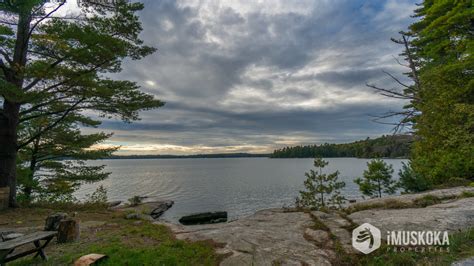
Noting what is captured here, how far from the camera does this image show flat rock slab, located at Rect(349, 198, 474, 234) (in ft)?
15.2

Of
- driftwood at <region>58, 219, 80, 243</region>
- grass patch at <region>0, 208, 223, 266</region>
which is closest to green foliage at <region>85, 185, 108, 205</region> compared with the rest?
grass patch at <region>0, 208, 223, 266</region>

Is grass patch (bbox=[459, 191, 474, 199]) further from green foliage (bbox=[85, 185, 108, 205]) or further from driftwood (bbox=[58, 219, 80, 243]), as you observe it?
green foliage (bbox=[85, 185, 108, 205])

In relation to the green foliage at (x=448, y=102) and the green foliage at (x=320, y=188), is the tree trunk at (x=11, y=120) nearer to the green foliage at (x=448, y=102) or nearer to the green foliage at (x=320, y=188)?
the green foliage at (x=320, y=188)

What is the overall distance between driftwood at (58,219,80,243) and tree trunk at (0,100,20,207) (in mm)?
5934

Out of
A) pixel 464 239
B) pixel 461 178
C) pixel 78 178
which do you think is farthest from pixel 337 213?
pixel 78 178

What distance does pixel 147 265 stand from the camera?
3.96m

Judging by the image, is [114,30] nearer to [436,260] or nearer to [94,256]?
[94,256]

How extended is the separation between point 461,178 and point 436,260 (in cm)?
934

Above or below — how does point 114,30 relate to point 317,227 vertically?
above

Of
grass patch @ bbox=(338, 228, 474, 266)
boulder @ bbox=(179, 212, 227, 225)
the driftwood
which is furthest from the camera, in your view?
boulder @ bbox=(179, 212, 227, 225)

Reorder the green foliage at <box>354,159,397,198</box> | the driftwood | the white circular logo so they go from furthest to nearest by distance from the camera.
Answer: the green foliage at <box>354,159,397,198</box>
the driftwood
the white circular logo

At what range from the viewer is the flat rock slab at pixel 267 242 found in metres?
4.02

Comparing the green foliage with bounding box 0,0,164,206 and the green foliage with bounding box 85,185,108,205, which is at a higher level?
the green foliage with bounding box 0,0,164,206

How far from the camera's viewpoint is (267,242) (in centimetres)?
479
